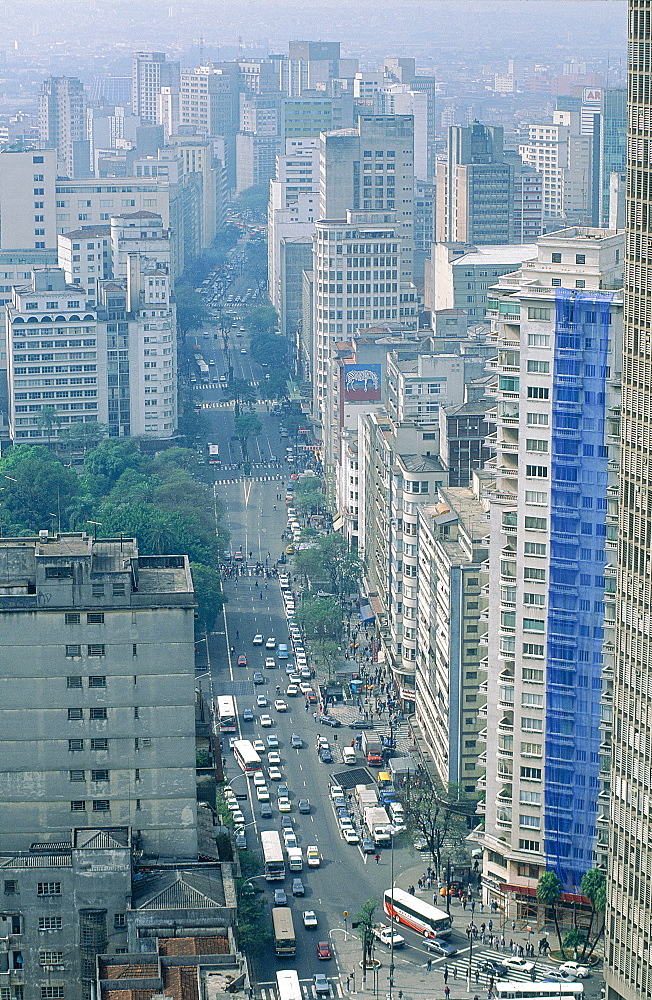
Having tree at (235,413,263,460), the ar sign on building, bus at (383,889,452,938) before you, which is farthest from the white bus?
tree at (235,413,263,460)

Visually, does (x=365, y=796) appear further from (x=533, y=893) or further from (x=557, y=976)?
(x=557, y=976)

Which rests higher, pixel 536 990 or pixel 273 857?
pixel 536 990

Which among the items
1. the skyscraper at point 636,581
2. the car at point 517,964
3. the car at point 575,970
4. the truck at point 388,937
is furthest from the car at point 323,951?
the skyscraper at point 636,581

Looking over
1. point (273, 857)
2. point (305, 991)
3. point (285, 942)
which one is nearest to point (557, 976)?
point (305, 991)

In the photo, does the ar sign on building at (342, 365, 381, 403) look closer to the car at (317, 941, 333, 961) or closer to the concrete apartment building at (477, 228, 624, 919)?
the concrete apartment building at (477, 228, 624, 919)

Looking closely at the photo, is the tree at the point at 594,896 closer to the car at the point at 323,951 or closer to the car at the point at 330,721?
the car at the point at 323,951

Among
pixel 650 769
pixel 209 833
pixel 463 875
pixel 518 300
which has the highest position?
pixel 518 300

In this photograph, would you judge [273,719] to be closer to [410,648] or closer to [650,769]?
[410,648]

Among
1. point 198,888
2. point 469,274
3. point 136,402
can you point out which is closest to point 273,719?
point 198,888
